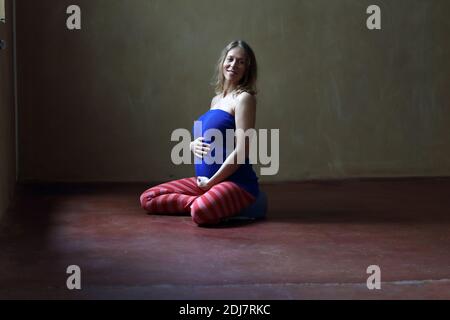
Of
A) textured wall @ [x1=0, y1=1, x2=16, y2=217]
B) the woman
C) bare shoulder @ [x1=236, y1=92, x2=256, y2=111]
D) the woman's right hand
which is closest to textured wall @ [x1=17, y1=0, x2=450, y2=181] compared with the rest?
textured wall @ [x1=0, y1=1, x2=16, y2=217]

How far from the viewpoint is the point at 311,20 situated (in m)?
5.02

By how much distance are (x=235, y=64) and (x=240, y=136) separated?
396 mm

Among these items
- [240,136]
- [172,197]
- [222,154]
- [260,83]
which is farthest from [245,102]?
[260,83]

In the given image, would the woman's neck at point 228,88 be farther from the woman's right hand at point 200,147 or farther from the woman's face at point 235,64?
the woman's right hand at point 200,147

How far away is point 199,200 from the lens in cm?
327

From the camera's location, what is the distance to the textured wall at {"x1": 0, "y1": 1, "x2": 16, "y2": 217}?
143 inches

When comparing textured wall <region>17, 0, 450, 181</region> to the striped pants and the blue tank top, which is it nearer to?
the striped pants

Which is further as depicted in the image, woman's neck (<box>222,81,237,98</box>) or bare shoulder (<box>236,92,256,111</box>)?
→ woman's neck (<box>222,81,237,98</box>)

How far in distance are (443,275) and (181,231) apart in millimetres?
1227

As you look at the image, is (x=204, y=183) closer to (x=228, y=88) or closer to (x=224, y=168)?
(x=224, y=168)

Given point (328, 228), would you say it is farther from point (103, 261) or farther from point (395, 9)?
point (395, 9)

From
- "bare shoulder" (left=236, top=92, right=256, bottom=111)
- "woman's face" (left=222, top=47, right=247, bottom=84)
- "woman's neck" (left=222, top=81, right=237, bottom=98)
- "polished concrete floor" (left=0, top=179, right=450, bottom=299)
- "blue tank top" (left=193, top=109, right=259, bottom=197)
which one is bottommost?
"polished concrete floor" (left=0, top=179, right=450, bottom=299)

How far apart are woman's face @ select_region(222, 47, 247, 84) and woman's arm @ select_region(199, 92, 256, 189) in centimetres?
13

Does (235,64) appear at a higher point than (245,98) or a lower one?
higher
